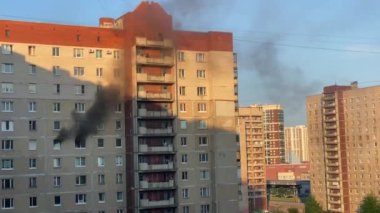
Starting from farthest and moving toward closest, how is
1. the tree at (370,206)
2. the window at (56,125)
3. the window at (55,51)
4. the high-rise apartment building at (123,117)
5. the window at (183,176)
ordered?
the tree at (370,206)
the window at (183,176)
the window at (55,51)
the window at (56,125)
the high-rise apartment building at (123,117)

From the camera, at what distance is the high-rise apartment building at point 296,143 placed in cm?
13425

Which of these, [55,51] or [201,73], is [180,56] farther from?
[55,51]

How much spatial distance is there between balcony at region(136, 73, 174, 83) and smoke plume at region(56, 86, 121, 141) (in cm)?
143

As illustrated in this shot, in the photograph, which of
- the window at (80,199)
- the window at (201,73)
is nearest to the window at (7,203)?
the window at (80,199)

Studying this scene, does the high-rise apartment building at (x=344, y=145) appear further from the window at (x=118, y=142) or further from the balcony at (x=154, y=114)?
the window at (x=118, y=142)

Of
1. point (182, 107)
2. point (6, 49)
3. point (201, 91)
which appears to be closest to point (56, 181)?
point (6, 49)

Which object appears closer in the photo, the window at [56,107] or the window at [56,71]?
the window at [56,107]

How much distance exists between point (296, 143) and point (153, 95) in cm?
10887

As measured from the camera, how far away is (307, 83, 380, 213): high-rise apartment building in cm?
5441

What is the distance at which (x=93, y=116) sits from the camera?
29875mm

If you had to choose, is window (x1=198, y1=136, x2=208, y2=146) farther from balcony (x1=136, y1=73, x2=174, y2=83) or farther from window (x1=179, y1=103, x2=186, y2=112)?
balcony (x1=136, y1=73, x2=174, y2=83)

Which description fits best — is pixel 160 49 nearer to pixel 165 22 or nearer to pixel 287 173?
pixel 165 22

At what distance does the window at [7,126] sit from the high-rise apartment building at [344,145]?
36834 mm

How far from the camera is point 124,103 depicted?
30.7 m
